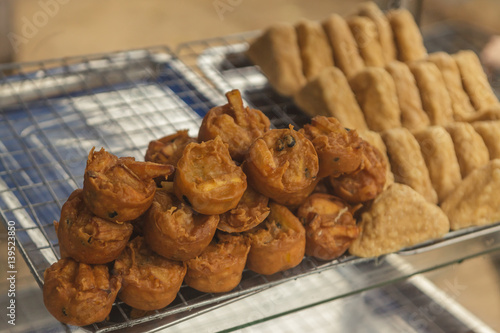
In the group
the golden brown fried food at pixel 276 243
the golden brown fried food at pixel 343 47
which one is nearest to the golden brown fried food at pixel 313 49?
the golden brown fried food at pixel 343 47

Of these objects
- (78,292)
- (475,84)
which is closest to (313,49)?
(475,84)

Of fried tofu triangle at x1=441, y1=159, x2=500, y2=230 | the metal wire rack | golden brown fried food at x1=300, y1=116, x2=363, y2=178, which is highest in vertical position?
golden brown fried food at x1=300, y1=116, x2=363, y2=178

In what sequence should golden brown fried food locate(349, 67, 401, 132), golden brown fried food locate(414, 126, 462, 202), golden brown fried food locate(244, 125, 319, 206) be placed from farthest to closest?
golden brown fried food locate(349, 67, 401, 132), golden brown fried food locate(414, 126, 462, 202), golden brown fried food locate(244, 125, 319, 206)

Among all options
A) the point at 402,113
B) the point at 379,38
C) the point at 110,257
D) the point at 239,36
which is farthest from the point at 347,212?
the point at 239,36

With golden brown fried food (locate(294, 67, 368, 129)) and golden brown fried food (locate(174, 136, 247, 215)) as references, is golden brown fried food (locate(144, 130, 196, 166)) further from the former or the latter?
golden brown fried food (locate(294, 67, 368, 129))

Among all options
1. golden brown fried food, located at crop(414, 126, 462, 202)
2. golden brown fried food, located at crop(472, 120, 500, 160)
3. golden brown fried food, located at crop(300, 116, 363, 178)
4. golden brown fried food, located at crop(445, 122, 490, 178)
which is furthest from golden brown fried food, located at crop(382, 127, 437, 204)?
golden brown fried food, located at crop(300, 116, 363, 178)

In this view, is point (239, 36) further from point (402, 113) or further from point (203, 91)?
point (402, 113)
